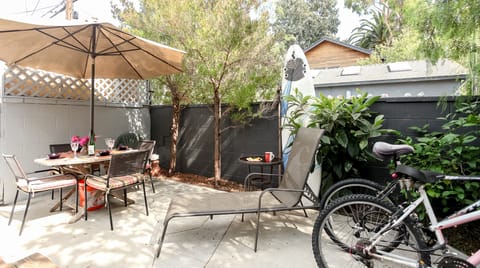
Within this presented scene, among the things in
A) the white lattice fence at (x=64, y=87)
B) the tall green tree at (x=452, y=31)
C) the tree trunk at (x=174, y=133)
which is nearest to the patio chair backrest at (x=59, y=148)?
the white lattice fence at (x=64, y=87)

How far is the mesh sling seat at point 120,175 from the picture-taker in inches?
104

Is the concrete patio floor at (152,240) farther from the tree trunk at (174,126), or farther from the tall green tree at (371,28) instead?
the tall green tree at (371,28)

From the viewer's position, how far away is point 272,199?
8.54 feet

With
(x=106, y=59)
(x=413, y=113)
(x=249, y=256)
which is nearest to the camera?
(x=249, y=256)

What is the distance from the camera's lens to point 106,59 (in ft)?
12.4

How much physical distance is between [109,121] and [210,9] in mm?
2886

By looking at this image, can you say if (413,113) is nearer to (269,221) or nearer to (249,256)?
(269,221)

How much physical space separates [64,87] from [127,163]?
241 centimetres

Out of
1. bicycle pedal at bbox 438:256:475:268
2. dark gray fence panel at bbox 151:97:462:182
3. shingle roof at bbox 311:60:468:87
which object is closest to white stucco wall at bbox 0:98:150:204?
dark gray fence panel at bbox 151:97:462:182

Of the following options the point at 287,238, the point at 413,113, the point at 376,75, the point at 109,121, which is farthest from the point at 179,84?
the point at 376,75

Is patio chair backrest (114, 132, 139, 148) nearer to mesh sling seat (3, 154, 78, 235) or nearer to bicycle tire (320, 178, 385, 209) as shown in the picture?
mesh sling seat (3, 154, 78, 235)

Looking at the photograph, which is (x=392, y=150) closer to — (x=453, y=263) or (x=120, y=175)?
(x=453, y=263)

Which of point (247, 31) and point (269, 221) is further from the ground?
point (247, 31)

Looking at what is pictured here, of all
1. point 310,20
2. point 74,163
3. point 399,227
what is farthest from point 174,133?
point 310,20
